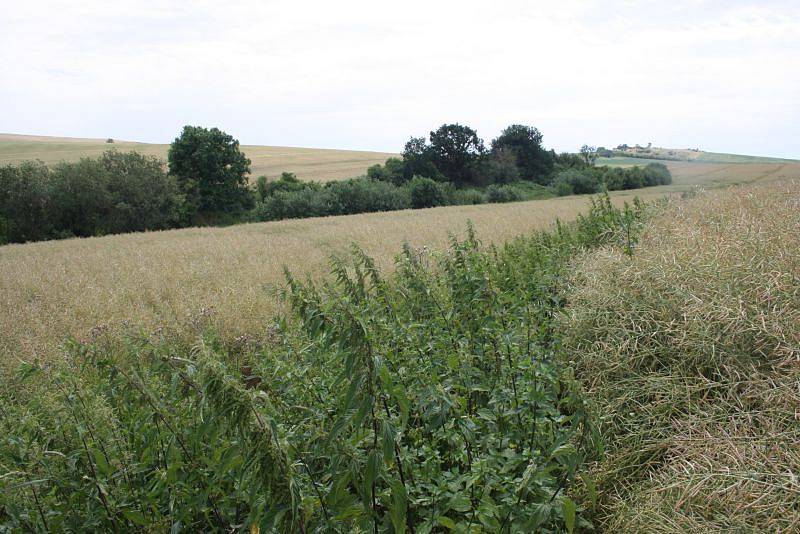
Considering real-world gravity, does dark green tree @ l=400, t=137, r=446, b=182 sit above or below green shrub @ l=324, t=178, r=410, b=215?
above

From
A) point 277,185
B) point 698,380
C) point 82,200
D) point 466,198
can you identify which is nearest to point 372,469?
point 698,380

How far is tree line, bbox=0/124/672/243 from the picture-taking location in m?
38.5

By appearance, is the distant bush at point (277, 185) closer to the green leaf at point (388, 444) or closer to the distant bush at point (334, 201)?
the distant bush at point (334, 201)

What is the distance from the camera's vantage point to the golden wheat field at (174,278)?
6949 millimetres

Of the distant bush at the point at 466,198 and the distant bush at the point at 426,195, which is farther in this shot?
the distant bush at the point at 466,198

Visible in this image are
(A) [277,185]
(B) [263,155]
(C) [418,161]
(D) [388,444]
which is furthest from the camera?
(B) [263,155]

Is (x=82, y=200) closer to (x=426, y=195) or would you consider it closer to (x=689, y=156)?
(x=426, y=195)

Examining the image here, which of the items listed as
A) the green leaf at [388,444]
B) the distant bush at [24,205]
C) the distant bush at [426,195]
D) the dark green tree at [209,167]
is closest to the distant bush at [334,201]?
the distant bush at [426,195]

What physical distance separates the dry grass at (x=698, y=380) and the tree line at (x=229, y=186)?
88.6 ft

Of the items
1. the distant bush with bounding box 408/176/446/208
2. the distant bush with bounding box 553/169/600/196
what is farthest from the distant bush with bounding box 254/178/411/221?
the distant bush with bounding box 553/169/600/196

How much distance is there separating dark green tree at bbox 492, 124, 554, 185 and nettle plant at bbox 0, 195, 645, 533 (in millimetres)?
60060

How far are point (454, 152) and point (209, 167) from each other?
1029 inches

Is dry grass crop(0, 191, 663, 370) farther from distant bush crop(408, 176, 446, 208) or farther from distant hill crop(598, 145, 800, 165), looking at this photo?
distant bush crop(408, 176, 446, 208)

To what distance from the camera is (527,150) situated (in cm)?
6325
